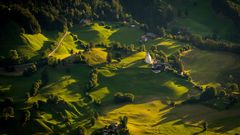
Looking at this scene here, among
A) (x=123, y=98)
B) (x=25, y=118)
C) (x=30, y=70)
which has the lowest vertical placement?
(x=123, y=98)

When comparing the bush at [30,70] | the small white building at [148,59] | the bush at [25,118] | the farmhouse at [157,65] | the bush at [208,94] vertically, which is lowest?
the bush at [208,94]

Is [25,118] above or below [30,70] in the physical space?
below

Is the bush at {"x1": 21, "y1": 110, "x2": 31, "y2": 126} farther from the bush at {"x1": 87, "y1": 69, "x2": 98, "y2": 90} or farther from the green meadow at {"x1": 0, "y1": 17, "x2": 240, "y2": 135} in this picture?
the bush at {"x1": 87, "y1": 69, "x2": 98, "y2": 90}

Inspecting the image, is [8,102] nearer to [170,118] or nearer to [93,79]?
[93,79]

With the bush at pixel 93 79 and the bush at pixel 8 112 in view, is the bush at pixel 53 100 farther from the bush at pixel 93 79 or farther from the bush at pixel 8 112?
the bush at pixel 93 79

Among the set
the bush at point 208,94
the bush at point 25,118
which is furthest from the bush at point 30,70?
the bush at point 208,94

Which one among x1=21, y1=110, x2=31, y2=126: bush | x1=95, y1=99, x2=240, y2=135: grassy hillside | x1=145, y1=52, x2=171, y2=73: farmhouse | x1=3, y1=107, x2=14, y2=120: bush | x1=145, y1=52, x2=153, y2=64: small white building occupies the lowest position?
x1=95, y1=99, x2=240, y2=135: grassy hillside

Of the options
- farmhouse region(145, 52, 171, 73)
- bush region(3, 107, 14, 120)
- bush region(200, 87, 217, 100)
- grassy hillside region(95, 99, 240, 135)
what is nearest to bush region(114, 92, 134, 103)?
grassy hillside region(95, 99, 240, 135)

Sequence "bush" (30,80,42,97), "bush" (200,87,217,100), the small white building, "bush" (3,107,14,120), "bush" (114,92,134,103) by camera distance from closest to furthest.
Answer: "bush" (3,107,14,120) → "bush" (30,80,42,97) → "bush" (114,92,134,103) → "bush" (200,87,217,100) → the small white building

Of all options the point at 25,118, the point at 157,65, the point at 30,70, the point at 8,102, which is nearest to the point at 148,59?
the point at 157,65

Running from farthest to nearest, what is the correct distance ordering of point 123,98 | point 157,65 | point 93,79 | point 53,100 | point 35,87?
1. point 157,65
2. point 93,79
3. point 123,98
4. point 35,87
5. point 53,100

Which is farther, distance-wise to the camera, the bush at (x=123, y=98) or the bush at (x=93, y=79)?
the bush at (x=93, y=79)
